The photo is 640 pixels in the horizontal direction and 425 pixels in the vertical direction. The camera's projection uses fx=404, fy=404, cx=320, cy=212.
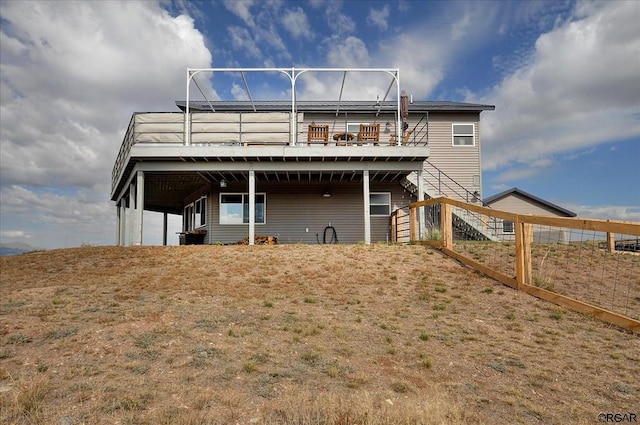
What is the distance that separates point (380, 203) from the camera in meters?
17.3

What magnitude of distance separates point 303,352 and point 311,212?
12.5 metres

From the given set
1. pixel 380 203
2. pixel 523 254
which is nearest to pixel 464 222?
pixel 380 203

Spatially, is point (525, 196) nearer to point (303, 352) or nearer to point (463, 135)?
point (463, 135)

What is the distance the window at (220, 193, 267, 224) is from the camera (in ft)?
55.8

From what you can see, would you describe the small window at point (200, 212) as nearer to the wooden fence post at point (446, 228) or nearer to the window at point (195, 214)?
the window at point (195, 214)

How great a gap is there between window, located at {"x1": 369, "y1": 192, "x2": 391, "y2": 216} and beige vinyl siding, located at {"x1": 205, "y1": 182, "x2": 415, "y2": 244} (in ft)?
0.63

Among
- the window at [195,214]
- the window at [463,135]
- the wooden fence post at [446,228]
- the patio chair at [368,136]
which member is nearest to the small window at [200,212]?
the window at [195,214]

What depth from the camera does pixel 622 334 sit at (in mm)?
5375

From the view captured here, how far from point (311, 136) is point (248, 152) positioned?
2.39 metres

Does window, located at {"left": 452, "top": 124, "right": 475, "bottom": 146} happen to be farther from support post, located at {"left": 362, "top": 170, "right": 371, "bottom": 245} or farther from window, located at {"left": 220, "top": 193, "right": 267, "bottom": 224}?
window, located at {"left": 220, "top": 193, "right": 267, "bottom": 224}

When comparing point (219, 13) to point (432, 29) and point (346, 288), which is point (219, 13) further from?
point (346, 288)

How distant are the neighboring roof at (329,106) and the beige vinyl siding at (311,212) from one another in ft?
11.7

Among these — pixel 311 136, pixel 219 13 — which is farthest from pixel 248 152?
pixel 219 13

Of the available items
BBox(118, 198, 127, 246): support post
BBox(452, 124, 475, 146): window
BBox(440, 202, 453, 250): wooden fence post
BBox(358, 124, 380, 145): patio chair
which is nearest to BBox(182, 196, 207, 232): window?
BBox(118, 198, 127, 246): support post
